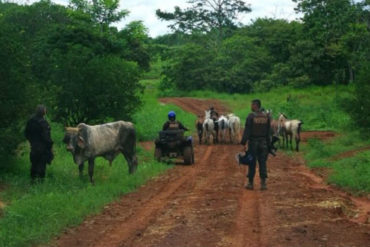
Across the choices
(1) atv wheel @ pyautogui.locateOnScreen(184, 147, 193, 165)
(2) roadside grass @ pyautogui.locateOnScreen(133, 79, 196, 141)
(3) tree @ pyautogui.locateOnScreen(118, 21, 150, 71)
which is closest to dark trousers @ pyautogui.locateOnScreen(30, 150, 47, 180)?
(1) atv wheel @ pyautogui.locateOnScreen(184, 147, 193, 165)

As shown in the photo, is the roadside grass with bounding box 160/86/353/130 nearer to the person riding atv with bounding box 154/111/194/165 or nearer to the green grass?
the green grass

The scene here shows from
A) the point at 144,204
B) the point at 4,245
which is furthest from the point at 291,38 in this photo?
the point at 4,245

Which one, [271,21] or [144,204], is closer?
[144,204]

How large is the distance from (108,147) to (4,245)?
6.20 m

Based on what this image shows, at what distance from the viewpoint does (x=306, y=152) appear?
68.2ft

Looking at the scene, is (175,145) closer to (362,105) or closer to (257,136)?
(257,136)

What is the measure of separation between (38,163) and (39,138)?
2.13ft

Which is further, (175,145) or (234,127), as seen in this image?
(234,127)

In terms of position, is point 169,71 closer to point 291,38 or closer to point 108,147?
point 291,38

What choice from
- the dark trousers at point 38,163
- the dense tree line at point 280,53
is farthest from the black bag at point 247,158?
the dense tree line at point 280,53

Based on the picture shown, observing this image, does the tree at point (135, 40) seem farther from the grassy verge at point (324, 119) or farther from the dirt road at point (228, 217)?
the dirt road at point (228, 217)

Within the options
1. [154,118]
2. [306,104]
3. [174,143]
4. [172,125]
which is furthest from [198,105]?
[174,143]

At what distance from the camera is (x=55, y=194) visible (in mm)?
11055

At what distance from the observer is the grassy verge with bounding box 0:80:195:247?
864 cm
